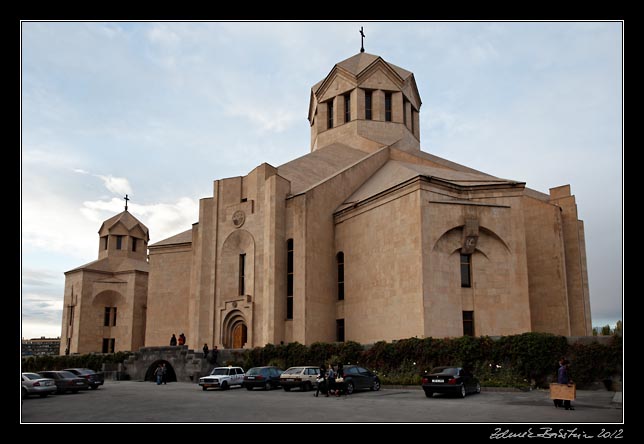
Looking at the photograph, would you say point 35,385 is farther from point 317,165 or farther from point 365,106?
point 365,106

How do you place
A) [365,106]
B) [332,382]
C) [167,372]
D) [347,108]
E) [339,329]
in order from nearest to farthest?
[332,382]
[167,372]
[339,329]
[365,106]
[347,108]

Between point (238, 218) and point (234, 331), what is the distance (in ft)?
23.1

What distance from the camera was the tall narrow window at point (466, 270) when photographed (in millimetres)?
29609

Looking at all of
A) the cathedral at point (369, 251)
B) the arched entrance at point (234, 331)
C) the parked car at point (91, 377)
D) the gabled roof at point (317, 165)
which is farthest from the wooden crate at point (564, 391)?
the gabled roof at point (317, 165)

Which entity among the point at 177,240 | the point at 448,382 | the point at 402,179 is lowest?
the point at 448,382

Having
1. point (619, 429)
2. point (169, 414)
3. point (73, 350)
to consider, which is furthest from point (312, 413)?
point (73, 350)

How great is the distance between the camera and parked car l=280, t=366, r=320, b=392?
22594 mm

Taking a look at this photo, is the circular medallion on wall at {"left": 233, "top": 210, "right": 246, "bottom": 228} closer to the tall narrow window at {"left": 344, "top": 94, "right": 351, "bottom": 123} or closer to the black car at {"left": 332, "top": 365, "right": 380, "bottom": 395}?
the tall narrow window at {"left": 344, "top": 94, "right": 351, "bottom": 123}

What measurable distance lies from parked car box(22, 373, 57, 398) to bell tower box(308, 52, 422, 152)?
1135 inches

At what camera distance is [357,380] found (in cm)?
2159

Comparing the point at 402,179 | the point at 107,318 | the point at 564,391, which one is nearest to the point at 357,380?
the point at 564,391

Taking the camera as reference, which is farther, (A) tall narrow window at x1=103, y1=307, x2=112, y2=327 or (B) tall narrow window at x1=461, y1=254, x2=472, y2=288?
(A) tall narrow window at x1=103, y1=307, x2=112, y2=327

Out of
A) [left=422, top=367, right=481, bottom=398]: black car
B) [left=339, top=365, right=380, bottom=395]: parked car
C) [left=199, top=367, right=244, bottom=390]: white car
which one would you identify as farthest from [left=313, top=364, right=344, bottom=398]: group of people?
[left=199, top=367, right=244, bottom=390]: white car

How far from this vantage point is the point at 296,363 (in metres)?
28.3
